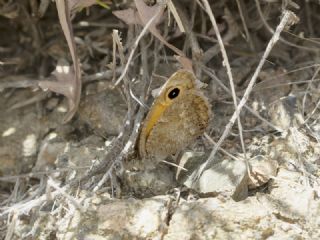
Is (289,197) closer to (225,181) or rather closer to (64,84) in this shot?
(225,181)

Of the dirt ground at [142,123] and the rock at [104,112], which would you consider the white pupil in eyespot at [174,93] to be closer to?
the dirt ground at [142,123]

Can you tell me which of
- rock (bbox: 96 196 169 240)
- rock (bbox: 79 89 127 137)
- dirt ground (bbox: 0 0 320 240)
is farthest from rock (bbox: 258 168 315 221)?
rock (bbox: 79 89 127 137)

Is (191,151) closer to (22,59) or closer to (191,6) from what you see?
(191,6)

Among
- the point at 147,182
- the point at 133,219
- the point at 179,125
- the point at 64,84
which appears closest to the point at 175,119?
the point at 179,125

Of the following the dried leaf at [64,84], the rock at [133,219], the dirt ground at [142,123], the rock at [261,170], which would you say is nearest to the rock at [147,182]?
the dirt ground at [142,123]

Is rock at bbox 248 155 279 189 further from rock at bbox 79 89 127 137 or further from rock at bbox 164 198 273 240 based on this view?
rock at bbox 79 89 127 137

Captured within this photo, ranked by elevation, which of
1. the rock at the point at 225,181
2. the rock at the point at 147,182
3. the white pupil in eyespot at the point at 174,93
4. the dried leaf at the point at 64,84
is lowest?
the rock at the point at 147,182

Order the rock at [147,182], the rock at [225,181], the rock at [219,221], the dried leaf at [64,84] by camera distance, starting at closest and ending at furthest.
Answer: the rock at [219,221] → the rock at [225,181] → the rock at [147,182] → the dried leaf at [64,84]

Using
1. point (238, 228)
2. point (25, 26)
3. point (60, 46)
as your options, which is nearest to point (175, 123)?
point (238, 228)
